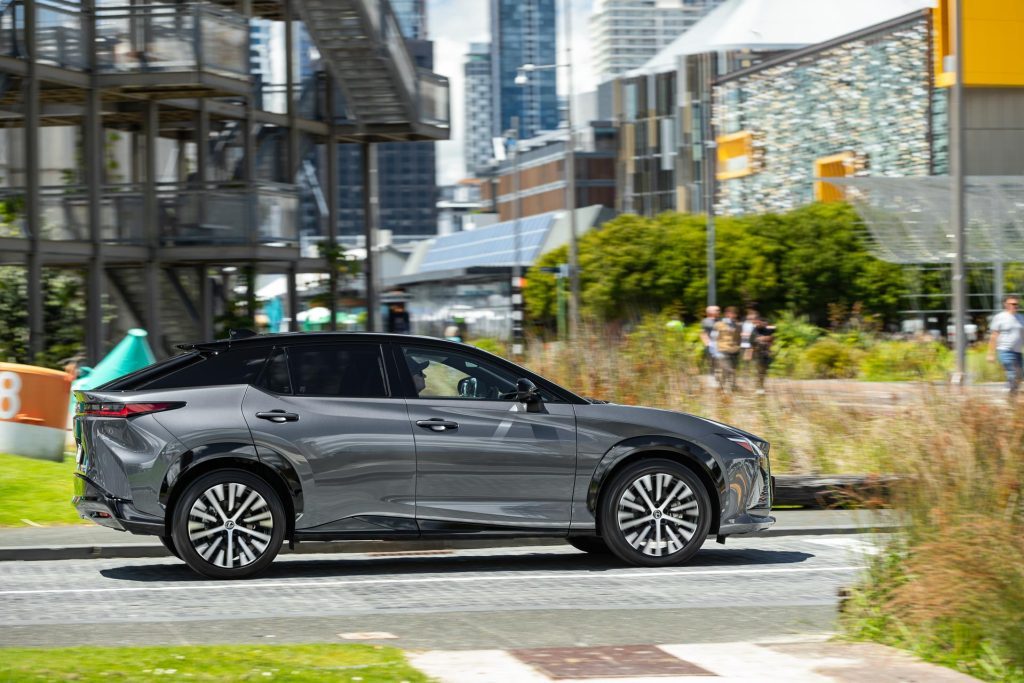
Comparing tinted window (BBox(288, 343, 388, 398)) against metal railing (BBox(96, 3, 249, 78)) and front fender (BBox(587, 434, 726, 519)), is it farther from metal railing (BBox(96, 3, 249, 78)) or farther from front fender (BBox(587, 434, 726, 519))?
metal railing (BBox(96, 3, 249, 78))

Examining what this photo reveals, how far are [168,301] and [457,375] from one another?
73.9 ft

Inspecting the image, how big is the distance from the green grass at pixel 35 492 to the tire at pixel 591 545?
14.4 feet

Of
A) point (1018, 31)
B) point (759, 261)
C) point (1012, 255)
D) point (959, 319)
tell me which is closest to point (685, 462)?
point (959, 319)

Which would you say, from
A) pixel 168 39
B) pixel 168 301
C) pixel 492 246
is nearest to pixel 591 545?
pixel 168 39

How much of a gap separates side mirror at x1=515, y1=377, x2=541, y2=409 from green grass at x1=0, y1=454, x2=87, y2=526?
4.76 meters

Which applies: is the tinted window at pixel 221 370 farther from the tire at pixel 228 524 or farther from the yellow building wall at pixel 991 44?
the yellow building wall at pixel 991 44

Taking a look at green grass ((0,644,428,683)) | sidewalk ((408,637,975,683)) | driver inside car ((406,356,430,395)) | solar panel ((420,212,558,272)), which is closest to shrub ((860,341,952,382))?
driver inside car ((406,356,430,395))

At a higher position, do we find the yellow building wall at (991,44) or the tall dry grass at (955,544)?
the yellow building wall at (991,44)

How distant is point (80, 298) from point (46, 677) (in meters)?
24.7

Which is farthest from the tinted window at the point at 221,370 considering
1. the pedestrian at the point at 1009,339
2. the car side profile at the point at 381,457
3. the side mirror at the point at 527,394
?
the pedestrian at the point at 1009,339

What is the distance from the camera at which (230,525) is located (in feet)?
33.9

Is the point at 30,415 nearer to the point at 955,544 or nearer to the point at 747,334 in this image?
the point at 955,544

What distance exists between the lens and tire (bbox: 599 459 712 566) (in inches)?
424

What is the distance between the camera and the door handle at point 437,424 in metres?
10.5
